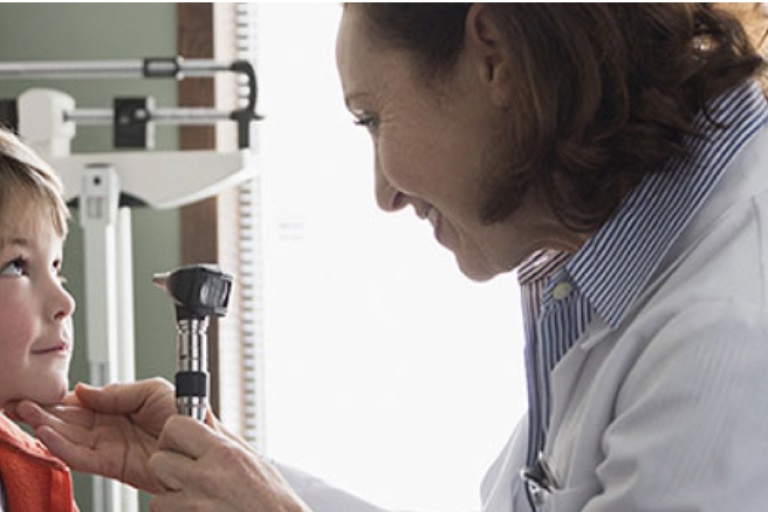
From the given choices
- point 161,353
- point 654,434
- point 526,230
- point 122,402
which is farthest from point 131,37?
point 654,434

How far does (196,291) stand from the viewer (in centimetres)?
122

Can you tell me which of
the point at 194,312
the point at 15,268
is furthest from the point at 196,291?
the point at 15,268

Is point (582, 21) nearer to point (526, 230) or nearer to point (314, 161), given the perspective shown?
point (526, 230)

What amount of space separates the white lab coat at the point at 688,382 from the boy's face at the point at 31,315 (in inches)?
22.6

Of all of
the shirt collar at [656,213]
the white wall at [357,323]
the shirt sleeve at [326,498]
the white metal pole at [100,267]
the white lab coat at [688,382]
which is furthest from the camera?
the white wall at [357,323]

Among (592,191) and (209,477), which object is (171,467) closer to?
(209,477)

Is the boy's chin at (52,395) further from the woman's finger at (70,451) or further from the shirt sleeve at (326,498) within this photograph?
the shirt sleeve at (326,498)

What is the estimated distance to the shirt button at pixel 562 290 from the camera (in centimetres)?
132

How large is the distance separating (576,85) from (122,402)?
638 mm

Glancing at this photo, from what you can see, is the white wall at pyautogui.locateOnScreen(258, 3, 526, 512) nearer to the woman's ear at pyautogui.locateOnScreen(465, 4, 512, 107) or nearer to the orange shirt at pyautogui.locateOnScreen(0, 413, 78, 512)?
the orange shirt at pyautogui.locateOnScreen(0, 413, 78, 512)

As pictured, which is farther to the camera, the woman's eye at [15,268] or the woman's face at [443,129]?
the woman's eye at [15,268]

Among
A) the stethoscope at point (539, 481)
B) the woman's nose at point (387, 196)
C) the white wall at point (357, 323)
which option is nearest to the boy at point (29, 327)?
the woman's nose at point (387, 196)

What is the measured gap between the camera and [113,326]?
99.0 inches

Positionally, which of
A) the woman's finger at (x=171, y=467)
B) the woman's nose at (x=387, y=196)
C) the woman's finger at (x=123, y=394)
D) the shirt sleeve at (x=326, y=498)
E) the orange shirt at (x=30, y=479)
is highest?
the woman's nose at (x=387, y=196)
